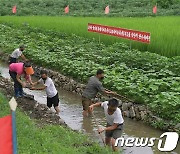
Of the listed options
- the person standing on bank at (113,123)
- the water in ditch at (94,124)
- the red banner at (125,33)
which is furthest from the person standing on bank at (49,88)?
the red banner at (125,33)

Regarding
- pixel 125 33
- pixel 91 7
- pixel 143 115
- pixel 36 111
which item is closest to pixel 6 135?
pixel 36 111

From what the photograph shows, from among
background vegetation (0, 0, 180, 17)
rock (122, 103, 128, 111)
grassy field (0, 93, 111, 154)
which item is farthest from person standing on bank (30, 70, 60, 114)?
background vegetation (0, 0, 180, 17)

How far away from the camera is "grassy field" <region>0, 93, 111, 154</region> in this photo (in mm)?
7078

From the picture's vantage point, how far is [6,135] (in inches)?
190

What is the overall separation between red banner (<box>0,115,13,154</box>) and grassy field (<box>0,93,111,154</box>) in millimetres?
1939

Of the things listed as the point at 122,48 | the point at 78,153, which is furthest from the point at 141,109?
the point at 122,48

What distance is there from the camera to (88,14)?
109 ft

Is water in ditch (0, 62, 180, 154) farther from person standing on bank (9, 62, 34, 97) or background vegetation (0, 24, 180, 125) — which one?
person standing on bank (9, 62, 34, 97)

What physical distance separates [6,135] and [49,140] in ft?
8.97

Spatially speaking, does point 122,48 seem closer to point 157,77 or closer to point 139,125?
point 157,77

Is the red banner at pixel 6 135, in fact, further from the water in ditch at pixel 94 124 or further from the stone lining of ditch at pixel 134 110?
the stone lining of ditch at pixel 134 110

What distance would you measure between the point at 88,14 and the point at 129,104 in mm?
23165

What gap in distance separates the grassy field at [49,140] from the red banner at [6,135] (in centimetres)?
194

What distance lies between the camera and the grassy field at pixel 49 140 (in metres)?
7.08
